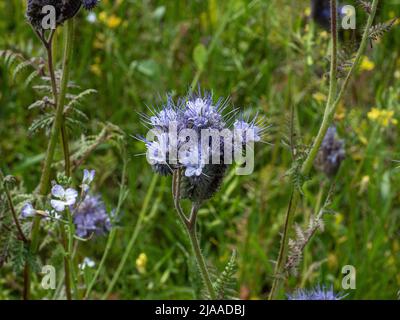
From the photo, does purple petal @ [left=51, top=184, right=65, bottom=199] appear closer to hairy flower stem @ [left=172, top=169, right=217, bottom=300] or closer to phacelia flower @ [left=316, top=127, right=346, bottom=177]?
hairy flower stem @ [left=172, top=169, right=217, bottom=300]

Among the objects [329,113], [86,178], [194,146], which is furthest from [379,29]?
[86,178]

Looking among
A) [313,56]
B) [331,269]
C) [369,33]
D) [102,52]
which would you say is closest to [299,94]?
[313,56]

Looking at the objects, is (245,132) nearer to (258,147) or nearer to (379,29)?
(379,29)

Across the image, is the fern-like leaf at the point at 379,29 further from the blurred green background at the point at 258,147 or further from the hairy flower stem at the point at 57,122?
the hairy flower stem at the point at 57,122

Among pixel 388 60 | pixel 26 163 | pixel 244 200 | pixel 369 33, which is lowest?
pixel 244 200

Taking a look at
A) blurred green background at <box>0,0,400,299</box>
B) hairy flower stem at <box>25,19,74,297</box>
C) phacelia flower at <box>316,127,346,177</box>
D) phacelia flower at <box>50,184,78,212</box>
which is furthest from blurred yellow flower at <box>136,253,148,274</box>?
phacelia flower at <box>50,184,78,212</box>
